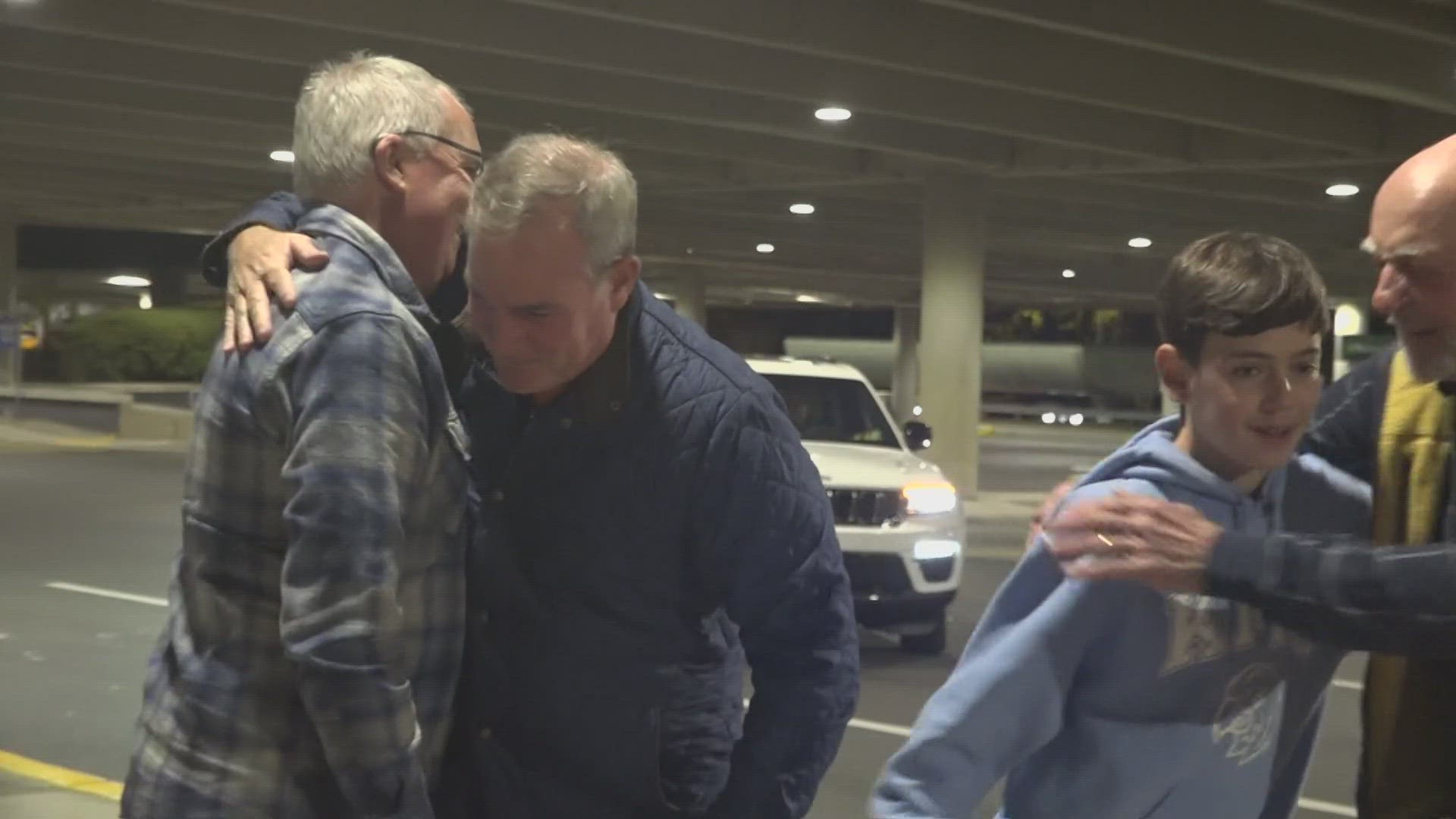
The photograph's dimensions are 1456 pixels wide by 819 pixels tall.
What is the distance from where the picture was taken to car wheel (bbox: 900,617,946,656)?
1080 cm

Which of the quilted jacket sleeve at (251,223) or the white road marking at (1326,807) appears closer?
the quilted jacket sleeve at (251,223)

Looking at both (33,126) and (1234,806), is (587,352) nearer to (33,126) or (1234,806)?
(1234,806)

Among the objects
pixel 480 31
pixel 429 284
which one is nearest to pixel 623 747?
pixel 429 284

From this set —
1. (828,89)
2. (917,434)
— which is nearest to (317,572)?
(917,434)

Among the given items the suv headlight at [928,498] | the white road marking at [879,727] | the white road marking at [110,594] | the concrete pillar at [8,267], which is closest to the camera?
the white road marking at [879,727]

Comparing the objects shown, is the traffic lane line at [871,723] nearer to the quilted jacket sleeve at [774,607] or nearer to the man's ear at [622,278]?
the quilted jacket sleeve at [774,607]

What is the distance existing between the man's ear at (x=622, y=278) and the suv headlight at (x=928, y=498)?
25.7ft

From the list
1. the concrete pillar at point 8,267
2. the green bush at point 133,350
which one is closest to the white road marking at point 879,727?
the concrete pillar at point 8,267

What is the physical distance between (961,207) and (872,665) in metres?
13.4

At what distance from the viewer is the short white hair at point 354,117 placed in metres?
2.67

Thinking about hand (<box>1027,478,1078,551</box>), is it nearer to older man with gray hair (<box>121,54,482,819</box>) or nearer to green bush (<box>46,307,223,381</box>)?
older man with gray hair (<box>121,54,482,819</box>)

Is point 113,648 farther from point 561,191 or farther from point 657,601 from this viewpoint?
point 561,191

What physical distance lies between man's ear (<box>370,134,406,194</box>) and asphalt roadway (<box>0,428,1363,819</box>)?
77.6 inches

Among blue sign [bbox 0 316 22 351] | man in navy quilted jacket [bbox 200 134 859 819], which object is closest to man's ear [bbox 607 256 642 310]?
man in navy quilted jacket [bbox 200 134 859 819]
